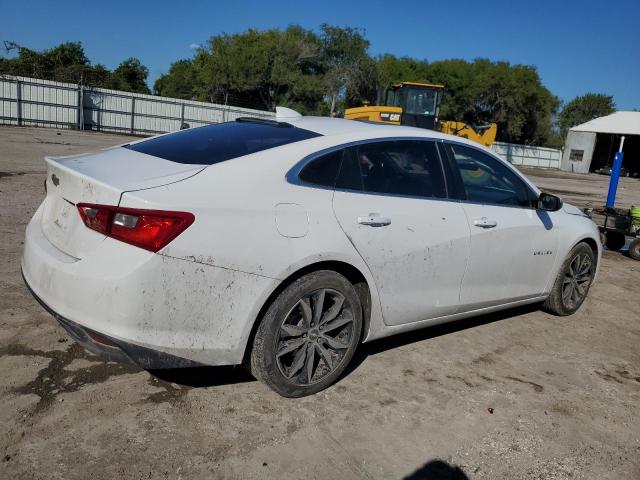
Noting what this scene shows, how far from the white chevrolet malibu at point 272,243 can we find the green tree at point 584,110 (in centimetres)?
8283

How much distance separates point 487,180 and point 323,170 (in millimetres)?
1659

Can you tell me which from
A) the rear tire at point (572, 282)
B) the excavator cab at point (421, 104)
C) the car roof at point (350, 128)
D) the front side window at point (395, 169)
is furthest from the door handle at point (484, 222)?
the excavator cab at point (421, 104)

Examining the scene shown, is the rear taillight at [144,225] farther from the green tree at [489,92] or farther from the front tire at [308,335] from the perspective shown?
the green tree at [489,92]

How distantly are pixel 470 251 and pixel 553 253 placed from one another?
1239mm

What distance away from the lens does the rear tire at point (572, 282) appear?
499cm

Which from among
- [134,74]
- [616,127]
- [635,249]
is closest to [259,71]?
[134,74]

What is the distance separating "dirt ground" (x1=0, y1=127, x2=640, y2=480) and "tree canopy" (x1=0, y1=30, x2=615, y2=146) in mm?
45434

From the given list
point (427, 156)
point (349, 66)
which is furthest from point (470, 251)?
point (349, 66)

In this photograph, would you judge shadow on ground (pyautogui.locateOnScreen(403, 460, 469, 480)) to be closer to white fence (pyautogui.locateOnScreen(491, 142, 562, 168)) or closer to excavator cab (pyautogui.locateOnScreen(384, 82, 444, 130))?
excavator cab (pyautogui.locateOnScreen(384, 82, 444, 130))

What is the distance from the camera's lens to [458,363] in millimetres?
3961

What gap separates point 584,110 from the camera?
8150 centimetres

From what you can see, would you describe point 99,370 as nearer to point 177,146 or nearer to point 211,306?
point 211,306

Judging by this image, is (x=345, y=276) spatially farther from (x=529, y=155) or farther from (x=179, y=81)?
(x=179, y=81)

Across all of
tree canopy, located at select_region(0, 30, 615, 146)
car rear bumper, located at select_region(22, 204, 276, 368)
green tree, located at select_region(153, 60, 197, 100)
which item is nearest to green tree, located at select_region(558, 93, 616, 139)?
tree canopy, located at select_region(0, 30, 615, 146)
